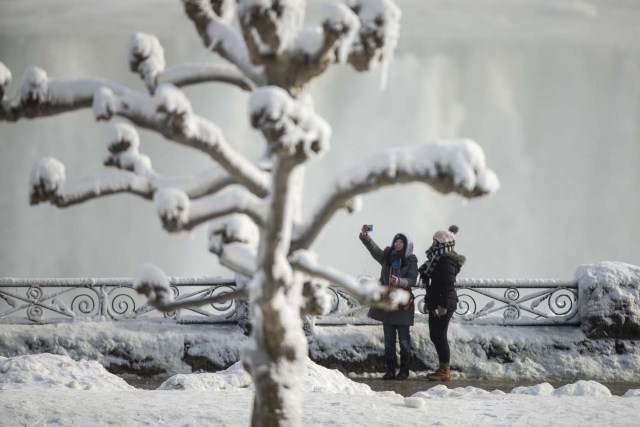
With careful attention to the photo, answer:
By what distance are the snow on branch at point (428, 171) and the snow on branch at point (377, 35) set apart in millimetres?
554

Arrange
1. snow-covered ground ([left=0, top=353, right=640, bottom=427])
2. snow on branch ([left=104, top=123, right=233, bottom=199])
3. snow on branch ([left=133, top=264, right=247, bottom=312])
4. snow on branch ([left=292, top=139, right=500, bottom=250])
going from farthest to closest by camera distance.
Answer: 1. snow-covered ground ([left=0, top=353, right=640, bottom=427])
2. snow on branch ([left=133, top=264, right=247, bottom=312])
3. snow on branch ([left=104, top=123, right=233, bottom=199])
4. snow on branch ([left=292, top=139, right=500, bottom=250])

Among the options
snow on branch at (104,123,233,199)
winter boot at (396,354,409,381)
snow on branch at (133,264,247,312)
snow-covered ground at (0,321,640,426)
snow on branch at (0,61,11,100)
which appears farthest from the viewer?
winter boot at (396,354,409,381)

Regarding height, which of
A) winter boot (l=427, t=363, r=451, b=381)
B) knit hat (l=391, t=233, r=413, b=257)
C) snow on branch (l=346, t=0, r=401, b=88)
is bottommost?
winter boot (l=427, t=363, r=451, b=381)

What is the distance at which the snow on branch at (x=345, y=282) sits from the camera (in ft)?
20.2

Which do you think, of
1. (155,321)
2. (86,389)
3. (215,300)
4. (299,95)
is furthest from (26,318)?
(299,95)

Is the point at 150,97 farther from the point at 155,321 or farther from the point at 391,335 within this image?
the point at 155,321

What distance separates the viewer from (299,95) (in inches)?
246

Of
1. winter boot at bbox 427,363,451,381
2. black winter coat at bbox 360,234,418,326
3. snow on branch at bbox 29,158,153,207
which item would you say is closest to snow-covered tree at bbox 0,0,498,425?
snow on branch at bbox 29,158,153,207

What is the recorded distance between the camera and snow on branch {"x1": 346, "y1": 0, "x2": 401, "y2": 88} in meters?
6.12

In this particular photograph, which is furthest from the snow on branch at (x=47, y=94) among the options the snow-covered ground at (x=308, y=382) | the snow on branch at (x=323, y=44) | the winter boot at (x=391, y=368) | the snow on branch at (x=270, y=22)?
the winter boot at (x=391, y=368)

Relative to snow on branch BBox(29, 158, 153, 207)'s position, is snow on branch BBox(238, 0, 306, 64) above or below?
above

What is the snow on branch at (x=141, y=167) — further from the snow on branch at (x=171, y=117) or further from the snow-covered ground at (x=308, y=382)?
the snow-covered ground at (x=308, y=382)

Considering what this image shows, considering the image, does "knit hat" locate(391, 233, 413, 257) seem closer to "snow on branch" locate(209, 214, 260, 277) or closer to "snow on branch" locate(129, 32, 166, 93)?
"snow on branch" locate(209, 214, 260, 277)

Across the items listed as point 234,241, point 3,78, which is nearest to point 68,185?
point 3,78
